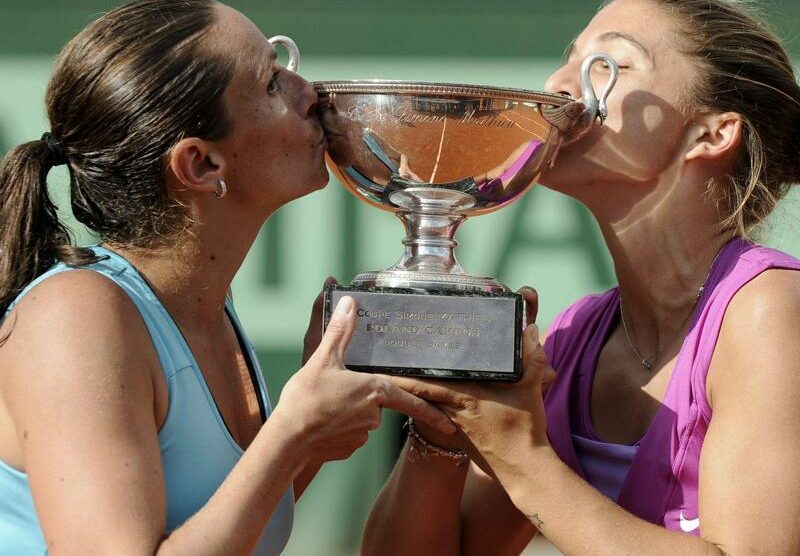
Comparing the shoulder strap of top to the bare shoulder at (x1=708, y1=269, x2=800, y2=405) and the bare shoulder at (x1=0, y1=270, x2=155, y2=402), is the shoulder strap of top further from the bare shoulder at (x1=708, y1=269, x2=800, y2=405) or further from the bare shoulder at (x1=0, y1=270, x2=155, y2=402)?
the bare shoulder at (x1=0, y1=270, x2=155, y2=402)

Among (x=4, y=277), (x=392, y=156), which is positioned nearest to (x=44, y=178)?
(x=4, y=277)

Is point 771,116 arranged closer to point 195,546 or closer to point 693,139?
point 693,139

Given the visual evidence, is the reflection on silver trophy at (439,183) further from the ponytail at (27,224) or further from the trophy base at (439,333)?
the ponytail at (27,224)

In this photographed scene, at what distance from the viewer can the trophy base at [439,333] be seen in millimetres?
2072

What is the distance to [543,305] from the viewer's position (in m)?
4.12

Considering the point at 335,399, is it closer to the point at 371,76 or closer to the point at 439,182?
the point at 439,182

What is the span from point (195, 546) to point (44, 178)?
667 mm

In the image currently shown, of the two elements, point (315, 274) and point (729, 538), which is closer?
point (729, 538)

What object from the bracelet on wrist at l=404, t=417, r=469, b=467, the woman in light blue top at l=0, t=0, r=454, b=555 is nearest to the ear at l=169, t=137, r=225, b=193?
the woman in light blue top at l=0, t=0, r=454, b=555

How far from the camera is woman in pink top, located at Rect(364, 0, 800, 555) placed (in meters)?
2.03

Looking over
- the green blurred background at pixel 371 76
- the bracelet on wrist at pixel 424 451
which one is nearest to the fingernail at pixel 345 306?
the bracelet on wrist at pixel 424 451

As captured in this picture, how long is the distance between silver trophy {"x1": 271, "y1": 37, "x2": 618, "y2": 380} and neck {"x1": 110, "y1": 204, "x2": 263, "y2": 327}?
227mm

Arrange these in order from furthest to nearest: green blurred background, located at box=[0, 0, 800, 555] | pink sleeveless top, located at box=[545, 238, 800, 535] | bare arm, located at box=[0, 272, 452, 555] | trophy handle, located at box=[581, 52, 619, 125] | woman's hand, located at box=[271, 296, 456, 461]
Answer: green blurred background, located at box=[0, 0, 800, 555]
trophy handle, located at box=[581, 52, 619, 125]
pink sleeveless top, located at box=[545, 238, 800, 535]
woman's hand, located at box=[271, 296, 456, 461]
bare arm, located at box=[0, 272, 452, 555]

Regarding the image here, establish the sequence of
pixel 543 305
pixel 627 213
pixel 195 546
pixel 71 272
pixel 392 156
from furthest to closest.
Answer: pixel 543 305
pixel 627 213
pixel 392 156
pixel 71 272
pixel 195 546
